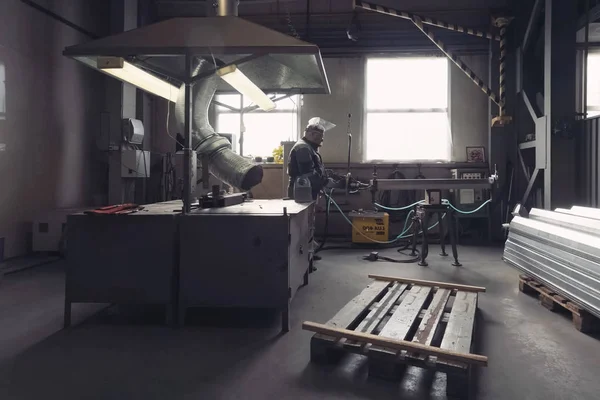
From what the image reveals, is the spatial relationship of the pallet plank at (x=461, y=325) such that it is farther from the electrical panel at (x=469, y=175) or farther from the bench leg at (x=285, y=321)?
the electrical panel at (x=469, y=175)

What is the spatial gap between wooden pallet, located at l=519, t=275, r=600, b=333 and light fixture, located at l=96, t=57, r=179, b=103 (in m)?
3.39

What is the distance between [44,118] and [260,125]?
330 cm

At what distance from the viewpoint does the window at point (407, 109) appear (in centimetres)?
693

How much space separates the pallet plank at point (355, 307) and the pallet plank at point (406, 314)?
0.20m

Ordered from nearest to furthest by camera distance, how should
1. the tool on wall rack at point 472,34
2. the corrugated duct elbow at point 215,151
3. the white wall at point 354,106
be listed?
the corrugated duct elbow at point 215,151, the tool on wall rack at point 472,34, the white wall at point 354,106

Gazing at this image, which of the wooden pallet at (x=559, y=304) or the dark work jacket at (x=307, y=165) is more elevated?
the dark work jacket at (x=307, y=165)

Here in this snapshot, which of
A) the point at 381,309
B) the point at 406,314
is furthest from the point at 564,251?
the point at 381,309

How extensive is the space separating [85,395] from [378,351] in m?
1.35

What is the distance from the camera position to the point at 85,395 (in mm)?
1792

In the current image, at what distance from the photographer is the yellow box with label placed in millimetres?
5973

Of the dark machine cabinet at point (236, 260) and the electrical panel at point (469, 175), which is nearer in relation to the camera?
the dark machine cabinet at point (236, 260)

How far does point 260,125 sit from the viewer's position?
23.8ft

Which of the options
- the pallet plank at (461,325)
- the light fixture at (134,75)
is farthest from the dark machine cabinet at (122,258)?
the pallet plank at (461,325)

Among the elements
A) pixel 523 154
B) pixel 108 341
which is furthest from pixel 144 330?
pixel 523 154
